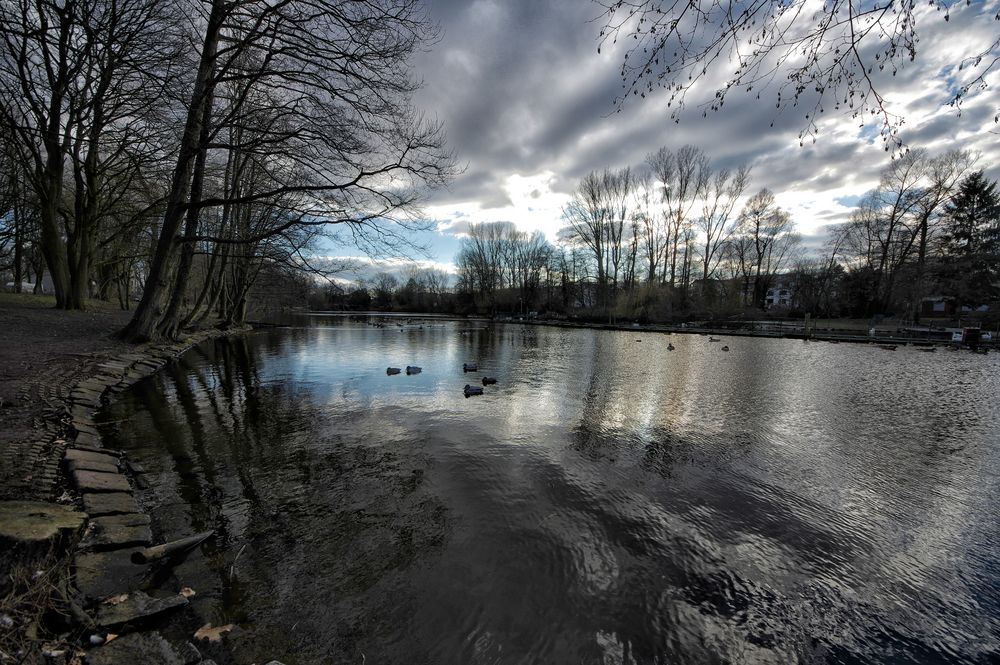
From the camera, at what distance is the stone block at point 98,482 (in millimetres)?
4035

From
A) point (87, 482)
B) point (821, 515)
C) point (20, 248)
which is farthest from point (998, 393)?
point (20, 248)

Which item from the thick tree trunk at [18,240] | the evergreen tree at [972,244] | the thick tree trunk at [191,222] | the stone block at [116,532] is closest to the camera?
the stone block at [116,532]

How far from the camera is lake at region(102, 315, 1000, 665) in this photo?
2.96m

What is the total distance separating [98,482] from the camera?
4.23m

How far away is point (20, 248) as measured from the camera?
2723 centimetres

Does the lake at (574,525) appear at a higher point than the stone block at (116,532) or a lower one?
lower

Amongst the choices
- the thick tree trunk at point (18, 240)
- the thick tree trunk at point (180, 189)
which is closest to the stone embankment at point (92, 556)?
the thick tree trunk at point (180, 189)

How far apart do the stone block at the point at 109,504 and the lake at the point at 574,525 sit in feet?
0.92

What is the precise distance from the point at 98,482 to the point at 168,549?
1678 mm

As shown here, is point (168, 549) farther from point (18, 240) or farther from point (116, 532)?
point (18, 240)

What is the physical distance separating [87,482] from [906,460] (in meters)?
10.9

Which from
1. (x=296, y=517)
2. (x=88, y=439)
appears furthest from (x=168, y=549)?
(x=88, y=439)

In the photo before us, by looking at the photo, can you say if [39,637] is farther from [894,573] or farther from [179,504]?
[894,573]

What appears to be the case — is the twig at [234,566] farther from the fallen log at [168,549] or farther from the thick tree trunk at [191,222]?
the thick tree trunk at [191,222]
